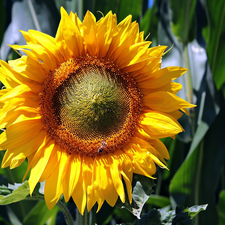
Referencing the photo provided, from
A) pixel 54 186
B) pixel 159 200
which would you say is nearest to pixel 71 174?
pixel 54 186

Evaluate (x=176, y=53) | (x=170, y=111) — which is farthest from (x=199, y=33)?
(x=170, y=111)

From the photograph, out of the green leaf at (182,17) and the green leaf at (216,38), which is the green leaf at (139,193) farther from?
the green leaf at (182,17)

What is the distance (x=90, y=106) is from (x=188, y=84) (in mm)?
1141

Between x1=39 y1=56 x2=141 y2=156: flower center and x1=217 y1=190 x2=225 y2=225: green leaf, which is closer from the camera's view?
x1=39 y1=56 x2=141 y2=156: flower center

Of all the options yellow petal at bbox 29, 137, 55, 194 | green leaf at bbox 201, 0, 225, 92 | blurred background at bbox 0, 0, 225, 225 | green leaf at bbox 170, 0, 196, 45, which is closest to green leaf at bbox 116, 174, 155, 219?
yellow petal at bbox 29, 137, 55, 194

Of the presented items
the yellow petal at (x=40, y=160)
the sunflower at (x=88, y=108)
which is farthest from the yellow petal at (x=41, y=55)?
the yellow petal at (x=40, y=160)

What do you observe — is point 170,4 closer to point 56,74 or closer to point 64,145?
point 56,74

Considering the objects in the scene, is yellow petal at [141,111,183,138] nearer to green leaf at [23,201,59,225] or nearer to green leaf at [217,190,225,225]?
green leaf at [23,201,59,225]

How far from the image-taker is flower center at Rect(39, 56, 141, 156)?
0.93m

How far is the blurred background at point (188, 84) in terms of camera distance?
1.76m

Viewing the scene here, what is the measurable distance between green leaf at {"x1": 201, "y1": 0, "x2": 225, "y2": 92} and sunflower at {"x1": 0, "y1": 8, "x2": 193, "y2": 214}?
3.30ft

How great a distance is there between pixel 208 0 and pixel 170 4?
26 centimetres

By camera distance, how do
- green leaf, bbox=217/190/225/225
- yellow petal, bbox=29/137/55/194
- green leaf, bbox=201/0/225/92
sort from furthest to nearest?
1. green leaf, bbox=217/190/225/225
2. green leaf, bbox=201/0/225/92
3. yellow petal, bbox=29/137/55/194

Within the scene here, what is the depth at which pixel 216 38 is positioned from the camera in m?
1.81
